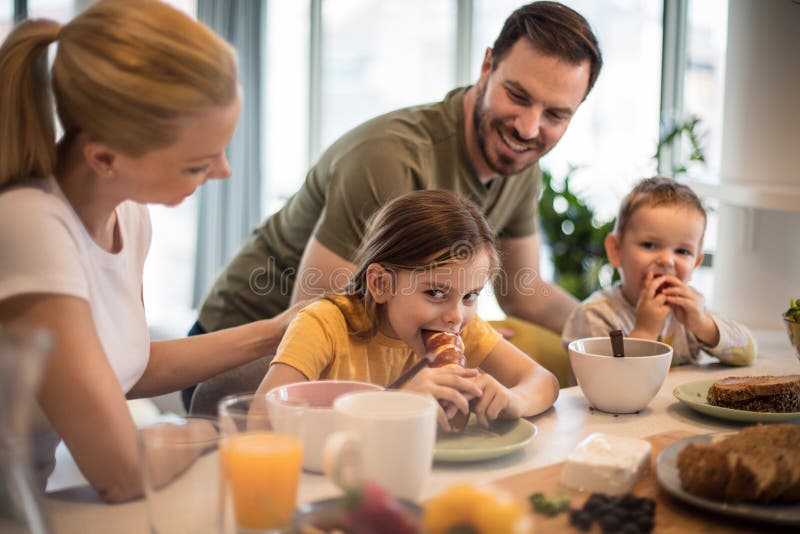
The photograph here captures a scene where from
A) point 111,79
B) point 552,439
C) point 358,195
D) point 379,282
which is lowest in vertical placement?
point 552,439

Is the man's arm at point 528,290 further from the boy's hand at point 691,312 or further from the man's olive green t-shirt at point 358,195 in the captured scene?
the boy's hand at point 691,312

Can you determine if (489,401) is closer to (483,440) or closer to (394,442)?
(483,440)

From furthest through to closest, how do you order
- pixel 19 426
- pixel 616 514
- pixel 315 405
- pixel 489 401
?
pixel 489 401 < pixel 315 405 < pixel 616 514 < pixel 19 426

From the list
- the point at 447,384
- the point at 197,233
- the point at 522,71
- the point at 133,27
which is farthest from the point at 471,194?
the point at 197,233

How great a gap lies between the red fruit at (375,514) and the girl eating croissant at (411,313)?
61 centimetres

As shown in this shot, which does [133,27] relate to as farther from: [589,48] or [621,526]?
[589,48]

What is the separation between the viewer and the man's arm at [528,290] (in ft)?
8.20

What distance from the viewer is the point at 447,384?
1346mm

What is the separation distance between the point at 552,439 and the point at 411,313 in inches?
13.9

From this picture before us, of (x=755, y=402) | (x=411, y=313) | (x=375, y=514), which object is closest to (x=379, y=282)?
(x=411, y=313)

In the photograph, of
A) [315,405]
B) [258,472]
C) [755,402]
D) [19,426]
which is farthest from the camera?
[755,402]

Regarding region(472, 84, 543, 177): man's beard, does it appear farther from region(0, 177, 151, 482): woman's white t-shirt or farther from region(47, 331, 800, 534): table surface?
region(0, 177, 151, 482): woman's white t-shirt

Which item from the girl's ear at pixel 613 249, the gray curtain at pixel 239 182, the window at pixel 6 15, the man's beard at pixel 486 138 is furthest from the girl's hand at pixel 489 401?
the window at pixel 6 15

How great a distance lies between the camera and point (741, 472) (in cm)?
108
